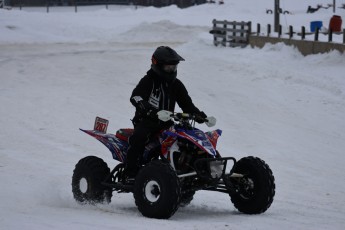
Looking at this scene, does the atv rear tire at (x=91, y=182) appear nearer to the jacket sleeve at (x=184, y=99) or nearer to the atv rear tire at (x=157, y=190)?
the atv rear tire at (x=157, y=190)

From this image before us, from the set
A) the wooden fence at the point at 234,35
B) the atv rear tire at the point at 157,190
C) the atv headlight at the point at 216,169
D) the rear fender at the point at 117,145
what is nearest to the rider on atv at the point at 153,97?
the rear fender at the point at 117,145

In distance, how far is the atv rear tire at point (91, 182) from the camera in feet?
33.3

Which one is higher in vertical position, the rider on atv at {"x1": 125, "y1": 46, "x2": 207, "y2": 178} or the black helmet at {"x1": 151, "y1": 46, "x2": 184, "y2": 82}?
the black helmet at {"x1": 151, "y1": 46, "x2": 184, "y2": 82}

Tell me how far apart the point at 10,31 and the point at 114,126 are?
86.2 feet

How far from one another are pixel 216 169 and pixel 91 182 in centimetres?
184

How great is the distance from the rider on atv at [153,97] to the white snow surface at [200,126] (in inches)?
34.1

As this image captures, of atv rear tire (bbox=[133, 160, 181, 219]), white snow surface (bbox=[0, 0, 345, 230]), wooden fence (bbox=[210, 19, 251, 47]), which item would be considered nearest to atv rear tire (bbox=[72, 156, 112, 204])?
white snow surface (bbox=[0, 0, 345, 230])

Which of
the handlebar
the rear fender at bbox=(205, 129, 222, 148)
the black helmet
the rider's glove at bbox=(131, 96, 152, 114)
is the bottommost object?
the rear fender at bbox=(205, 129, 222, 148)

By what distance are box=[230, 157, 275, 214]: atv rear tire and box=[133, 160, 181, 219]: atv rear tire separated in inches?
41.9

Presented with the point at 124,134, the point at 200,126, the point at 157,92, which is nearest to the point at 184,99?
the point at 157,92

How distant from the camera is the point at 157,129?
9.49 metres

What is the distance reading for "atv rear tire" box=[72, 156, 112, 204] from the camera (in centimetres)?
1015

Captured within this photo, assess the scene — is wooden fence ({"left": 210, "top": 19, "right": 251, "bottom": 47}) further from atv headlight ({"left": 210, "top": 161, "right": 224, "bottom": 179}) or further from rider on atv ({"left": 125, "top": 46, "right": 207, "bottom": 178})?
atv headlight ({"left": 210, "top": 161, "right": 224, "bottom": 179})

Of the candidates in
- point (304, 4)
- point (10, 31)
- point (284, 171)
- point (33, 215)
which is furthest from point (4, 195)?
point (304, 4)
